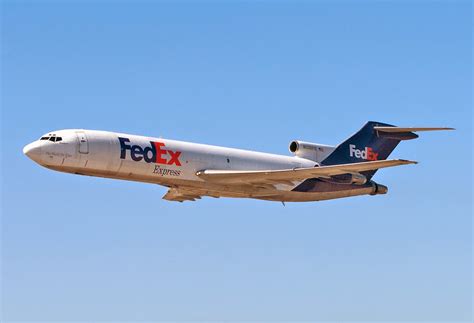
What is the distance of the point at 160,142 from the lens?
49094 millimetres

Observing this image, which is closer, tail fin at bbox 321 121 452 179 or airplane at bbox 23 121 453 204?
airplane at bbox 23 121 453 204

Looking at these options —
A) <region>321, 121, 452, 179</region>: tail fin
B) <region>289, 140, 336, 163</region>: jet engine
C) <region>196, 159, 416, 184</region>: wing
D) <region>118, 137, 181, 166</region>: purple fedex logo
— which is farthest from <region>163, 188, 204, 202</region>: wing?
<region>321, 121, 452, 179</region>: tail fin

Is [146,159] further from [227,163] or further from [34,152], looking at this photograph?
[34,152]

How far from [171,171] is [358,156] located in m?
12.2

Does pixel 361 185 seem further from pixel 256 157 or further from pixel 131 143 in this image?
pixel 131 143

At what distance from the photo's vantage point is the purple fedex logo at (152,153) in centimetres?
4803

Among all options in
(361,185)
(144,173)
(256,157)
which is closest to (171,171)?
(144,173)

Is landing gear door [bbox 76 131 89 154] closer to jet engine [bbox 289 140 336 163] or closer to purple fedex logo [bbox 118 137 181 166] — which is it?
purple fedex logo [bbox 118 137 181 166]

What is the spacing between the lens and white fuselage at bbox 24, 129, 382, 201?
4703 centimetres

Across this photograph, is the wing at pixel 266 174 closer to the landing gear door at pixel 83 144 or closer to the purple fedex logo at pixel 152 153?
the purple fedex logo at pixel 152 153

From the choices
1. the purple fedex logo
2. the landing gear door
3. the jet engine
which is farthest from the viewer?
the jet engine

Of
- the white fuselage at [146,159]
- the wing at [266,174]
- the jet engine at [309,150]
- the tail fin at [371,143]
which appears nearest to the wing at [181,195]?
the white fuselage at [146,159]

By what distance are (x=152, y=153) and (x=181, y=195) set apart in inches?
238

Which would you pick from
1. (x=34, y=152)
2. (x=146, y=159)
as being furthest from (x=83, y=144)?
(x=146, y=159)
